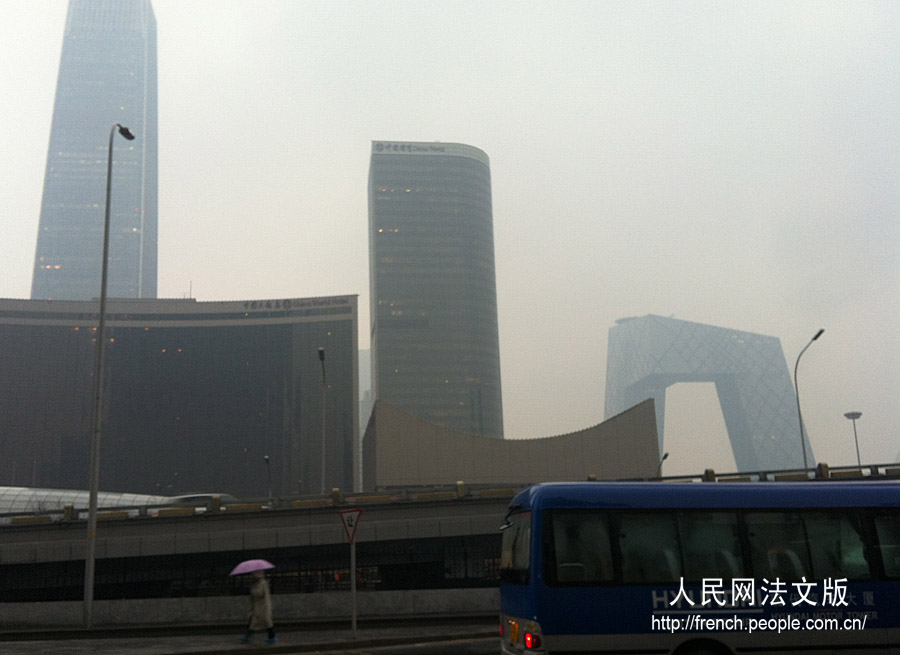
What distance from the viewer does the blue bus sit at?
1160 centimetres

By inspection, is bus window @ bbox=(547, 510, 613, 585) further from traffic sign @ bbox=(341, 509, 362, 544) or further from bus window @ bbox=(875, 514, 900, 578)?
traffic sign @ bbox=(341, 509, 362, 544)

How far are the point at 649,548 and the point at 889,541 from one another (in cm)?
386

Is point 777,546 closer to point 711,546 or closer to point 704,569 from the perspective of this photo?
point 711,546

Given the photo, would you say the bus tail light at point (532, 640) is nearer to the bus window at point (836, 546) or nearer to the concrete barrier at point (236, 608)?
the bus window at point (836, 546)

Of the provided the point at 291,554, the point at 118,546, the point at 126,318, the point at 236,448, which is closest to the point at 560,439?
the point at 291,554

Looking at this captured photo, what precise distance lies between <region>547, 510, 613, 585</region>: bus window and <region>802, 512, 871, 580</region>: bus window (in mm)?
3245

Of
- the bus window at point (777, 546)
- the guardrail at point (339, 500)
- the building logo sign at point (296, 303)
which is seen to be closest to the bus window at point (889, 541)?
the bus window at point (777, 546)

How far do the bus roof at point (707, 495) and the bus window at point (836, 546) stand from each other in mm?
231

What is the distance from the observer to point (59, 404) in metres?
155

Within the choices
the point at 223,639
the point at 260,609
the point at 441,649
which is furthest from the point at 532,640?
the point at 223,639

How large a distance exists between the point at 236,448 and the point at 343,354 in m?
27.9

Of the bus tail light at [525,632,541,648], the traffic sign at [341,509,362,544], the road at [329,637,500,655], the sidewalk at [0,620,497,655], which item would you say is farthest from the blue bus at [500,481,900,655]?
the traffic sign at [341,509,362,544]

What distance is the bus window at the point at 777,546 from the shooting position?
12.1 metres

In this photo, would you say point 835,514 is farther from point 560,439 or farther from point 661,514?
point 560,439
